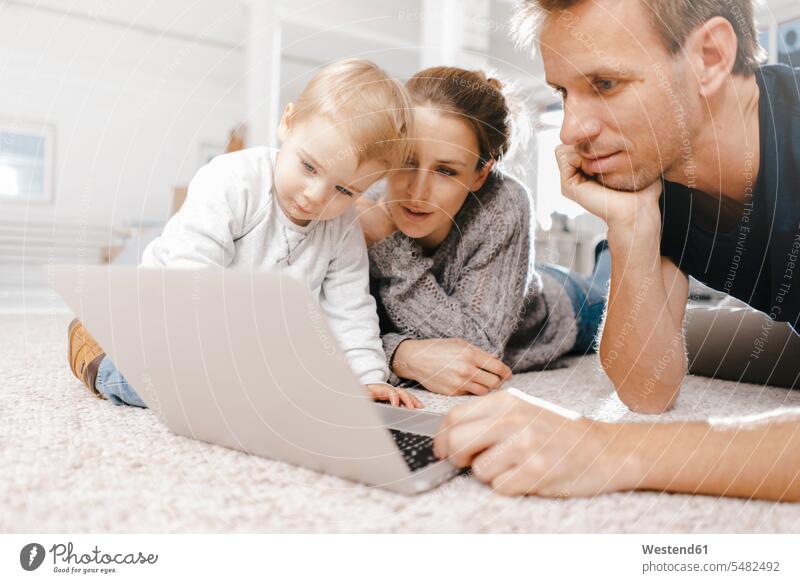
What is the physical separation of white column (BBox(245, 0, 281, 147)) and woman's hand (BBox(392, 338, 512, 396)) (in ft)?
1.11

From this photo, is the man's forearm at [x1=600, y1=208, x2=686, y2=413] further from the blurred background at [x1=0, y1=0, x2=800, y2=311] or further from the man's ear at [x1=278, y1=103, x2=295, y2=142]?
the blurred background at [x1=0, y1=0, x2=800, y2=311]

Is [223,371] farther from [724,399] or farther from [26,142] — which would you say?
[26,142]

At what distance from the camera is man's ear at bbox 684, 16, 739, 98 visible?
548 mm

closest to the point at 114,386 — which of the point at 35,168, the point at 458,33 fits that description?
the point at 458,33

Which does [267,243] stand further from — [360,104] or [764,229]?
[764,229]

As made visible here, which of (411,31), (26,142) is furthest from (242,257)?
(26,142)

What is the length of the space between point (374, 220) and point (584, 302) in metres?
0.44

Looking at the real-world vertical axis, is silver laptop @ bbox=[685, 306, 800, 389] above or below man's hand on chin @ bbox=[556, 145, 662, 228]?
below

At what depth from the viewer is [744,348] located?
0.86m

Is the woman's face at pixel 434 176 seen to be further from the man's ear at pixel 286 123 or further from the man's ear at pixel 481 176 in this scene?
the man's ear at pixel 286 123

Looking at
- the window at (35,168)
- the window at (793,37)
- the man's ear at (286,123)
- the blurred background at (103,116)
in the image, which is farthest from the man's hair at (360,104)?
the window at (35,168)

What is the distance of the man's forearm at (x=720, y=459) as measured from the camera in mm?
372
